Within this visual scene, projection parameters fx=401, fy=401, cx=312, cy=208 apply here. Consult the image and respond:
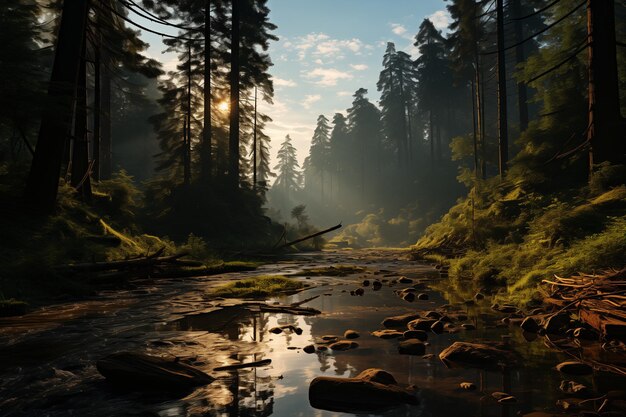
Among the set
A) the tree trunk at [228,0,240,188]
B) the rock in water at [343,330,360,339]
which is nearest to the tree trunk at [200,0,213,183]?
the tree trunk at [228,0,240,188]

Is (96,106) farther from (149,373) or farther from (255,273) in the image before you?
(149,373)

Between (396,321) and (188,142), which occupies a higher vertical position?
(188,142)

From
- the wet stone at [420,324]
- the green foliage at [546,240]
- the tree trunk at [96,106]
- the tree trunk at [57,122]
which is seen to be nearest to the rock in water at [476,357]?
the wet stone at [420,324]

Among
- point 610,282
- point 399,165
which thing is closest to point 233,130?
point 610,282

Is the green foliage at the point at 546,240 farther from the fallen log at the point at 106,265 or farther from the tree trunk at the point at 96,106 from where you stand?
the tree trunk at the point at 96,106

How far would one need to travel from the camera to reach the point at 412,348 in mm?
Result: 4512

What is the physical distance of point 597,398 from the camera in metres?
3.08

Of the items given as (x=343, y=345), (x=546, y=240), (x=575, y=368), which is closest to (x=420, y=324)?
(x=343, y=345)

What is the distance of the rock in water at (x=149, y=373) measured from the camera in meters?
3.37

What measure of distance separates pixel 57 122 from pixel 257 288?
705cm

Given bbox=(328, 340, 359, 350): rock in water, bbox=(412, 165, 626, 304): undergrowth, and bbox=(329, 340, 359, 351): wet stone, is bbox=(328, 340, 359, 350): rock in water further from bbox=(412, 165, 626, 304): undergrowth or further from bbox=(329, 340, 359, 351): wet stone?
bbox=(412, 165, 626, 304): undergrowth

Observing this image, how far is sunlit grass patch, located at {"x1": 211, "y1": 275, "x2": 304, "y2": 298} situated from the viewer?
8461 millimetres

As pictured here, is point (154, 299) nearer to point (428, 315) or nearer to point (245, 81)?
point (428, 315)

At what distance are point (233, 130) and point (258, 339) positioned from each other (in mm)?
21917
